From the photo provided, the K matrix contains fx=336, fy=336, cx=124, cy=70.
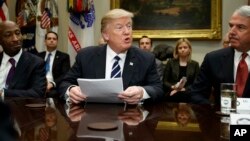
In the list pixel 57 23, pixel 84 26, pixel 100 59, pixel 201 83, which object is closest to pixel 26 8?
pixel 57 23

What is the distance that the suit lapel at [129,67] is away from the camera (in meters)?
2.47

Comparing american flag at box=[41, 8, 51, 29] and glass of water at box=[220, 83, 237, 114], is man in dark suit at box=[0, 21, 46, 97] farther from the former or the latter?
american flag at box=[41, 8, 51, 29]

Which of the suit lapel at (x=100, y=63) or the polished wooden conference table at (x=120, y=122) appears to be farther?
the suit lapel at (x=100, y=63)

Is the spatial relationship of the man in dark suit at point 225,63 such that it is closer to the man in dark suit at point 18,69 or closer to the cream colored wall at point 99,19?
the man in dark suit at point 18,69

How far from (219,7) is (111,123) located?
15.6 ft

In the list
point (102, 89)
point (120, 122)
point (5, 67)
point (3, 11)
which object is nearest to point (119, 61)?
point (102, 89)

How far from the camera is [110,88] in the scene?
200cm

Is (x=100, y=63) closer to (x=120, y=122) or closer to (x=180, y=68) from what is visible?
(x=120, y=122)

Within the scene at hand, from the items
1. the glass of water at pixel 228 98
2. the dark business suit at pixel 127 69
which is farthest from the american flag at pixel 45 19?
the glass of water at pixel 228 98

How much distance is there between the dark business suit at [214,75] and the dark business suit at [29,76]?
135 cm

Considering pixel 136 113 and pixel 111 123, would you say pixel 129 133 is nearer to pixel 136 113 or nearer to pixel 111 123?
pixel 111 123

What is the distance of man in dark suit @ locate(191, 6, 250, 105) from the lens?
8.21 feet

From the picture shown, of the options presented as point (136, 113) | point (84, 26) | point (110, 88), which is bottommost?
point (136, 113)

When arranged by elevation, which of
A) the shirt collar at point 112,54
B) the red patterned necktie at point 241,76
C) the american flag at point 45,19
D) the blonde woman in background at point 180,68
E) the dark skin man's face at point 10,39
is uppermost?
the american flag at point 45,19
